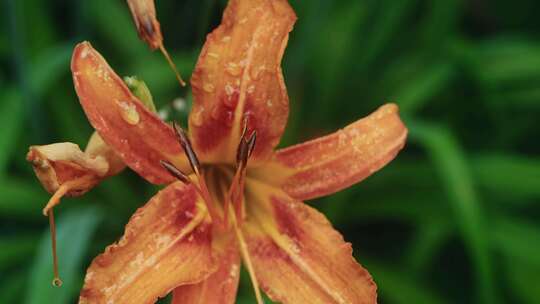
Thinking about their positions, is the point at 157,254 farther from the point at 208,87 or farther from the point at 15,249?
the point at 15,249

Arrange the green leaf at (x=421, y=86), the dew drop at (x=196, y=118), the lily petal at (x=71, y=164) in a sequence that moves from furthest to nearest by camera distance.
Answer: the green leaf at (x=421, y=86)
the dew drop at (x=196, y=118)
the lily petal at (x=71, y=164)

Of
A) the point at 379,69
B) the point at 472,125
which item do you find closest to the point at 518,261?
the point at 472,125

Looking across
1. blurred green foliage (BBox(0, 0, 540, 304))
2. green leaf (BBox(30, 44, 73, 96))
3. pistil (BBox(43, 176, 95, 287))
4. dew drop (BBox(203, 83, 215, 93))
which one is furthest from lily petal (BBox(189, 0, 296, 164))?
green leaf (BBox(30, 44, 73, 96))

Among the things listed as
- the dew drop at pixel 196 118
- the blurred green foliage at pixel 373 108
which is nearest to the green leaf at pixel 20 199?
the blurred green foliage at pixel 373 108

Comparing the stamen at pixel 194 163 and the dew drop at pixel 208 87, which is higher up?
the dew drop at pixel 208 87

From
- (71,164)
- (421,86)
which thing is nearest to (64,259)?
(71,164)

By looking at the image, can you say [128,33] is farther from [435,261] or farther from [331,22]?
[435,261]

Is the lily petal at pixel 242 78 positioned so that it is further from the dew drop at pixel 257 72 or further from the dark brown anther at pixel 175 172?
the dark brown anther at pixel 175 172
